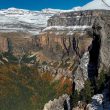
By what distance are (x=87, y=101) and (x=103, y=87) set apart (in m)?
3.53

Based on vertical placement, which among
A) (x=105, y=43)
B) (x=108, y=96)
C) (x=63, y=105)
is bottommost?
(x=63, y=105)

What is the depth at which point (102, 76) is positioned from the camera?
73438mm

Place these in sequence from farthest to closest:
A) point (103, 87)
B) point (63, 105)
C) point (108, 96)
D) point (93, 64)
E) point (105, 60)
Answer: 1. point (63, 105)
2. point (93, 64)
3. point (105, 60)
4. point (103, 87)
5. point (108, 96)

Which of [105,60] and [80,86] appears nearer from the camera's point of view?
[105,60]

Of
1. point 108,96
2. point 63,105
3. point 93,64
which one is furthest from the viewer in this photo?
point 63,105

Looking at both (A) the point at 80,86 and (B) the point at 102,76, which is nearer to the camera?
(B) the point at 102,76

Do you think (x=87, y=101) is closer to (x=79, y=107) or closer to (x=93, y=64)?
(x=79, y=107)

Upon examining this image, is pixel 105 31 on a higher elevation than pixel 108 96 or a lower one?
higher

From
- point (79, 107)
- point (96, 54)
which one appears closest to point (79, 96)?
point (79, 107)

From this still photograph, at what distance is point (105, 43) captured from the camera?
76250 mm

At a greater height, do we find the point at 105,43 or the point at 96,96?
the point at 105,43

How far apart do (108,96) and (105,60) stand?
11.1 m

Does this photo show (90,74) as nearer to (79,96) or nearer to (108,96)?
(79,96)

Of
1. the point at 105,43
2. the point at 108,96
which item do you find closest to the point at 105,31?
the point at 105,43
